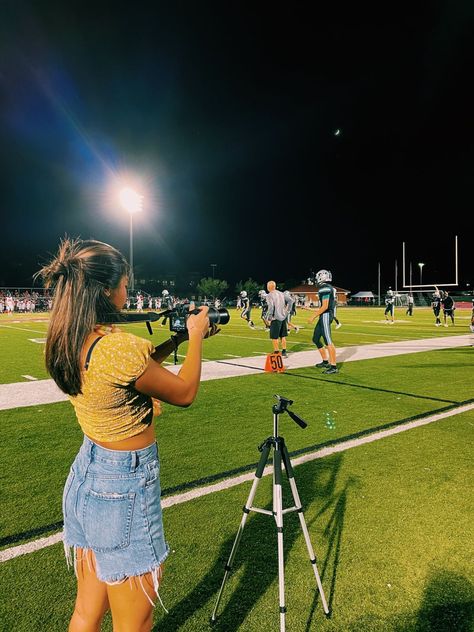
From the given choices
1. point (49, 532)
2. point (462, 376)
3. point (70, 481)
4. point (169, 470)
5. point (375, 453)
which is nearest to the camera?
point (70, 481)

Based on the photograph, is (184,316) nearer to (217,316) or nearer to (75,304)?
(217,316)

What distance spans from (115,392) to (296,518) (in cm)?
246

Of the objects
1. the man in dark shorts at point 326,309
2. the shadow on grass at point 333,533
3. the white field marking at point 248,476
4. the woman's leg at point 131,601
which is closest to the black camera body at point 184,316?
the woman's leg at point 131,601

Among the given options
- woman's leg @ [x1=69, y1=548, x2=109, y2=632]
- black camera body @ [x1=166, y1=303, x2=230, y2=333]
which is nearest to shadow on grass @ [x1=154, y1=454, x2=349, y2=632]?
woman's leg @ [x1=69, y1=548, x2=109, y2=632]

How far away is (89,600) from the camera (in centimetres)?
182

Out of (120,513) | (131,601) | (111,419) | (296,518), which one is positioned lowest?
(296,518)

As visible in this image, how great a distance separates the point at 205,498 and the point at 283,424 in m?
2.35

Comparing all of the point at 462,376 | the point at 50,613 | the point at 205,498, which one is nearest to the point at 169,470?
the point at 205,498

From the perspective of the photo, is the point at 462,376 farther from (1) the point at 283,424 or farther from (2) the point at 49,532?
(2) the point at 49,532

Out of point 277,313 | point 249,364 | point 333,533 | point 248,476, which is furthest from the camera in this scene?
point 277,313

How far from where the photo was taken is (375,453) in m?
4.82

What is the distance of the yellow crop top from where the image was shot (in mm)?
1633

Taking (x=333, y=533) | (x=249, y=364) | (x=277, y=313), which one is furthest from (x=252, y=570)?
(x=277, y=313)

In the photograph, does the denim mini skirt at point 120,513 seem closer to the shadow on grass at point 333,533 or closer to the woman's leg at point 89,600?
the woman's leg at point 89,600
